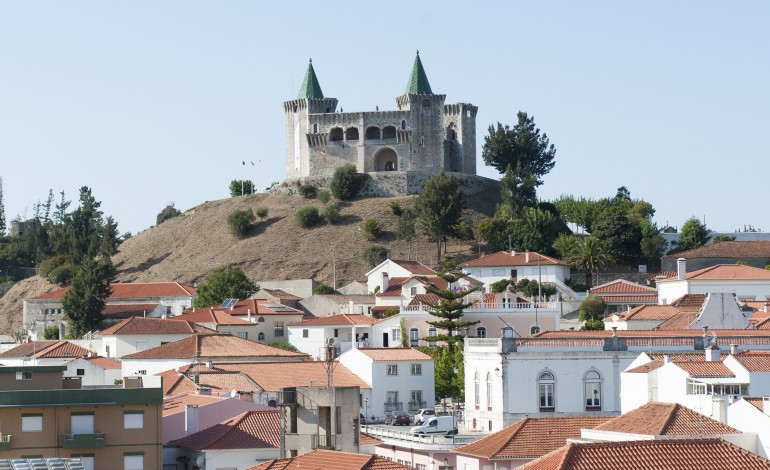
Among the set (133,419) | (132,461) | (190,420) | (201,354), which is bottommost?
(132,461)

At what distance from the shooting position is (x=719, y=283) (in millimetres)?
105625

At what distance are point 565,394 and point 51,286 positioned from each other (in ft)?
293

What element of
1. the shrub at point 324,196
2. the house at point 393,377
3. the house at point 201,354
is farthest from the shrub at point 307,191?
the house at point 393,377

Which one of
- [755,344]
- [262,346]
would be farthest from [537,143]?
[755,344]

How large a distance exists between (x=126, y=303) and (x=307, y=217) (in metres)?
22.5

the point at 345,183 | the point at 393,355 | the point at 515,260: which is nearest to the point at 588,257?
the point at 515,260

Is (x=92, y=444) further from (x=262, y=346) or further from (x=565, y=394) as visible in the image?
(x=262, y=346)

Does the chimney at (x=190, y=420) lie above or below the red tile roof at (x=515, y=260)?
below

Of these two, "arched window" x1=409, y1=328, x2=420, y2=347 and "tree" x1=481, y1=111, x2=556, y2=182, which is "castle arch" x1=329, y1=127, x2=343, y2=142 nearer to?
"tree" x1=481, y1=111, x2=556, y2=182

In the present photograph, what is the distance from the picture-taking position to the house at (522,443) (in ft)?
156

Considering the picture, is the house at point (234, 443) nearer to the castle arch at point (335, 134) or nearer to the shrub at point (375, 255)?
the shrub at point (375, 255)

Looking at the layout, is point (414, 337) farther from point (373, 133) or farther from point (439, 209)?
point (373, 133)

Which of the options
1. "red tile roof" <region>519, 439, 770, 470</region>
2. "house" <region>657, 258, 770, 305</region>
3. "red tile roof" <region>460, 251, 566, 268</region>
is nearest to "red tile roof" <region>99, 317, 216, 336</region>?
"red tile roof" <region>460, 251, 566, 268</region>

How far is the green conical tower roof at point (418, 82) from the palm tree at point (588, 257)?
32411 millimetres
